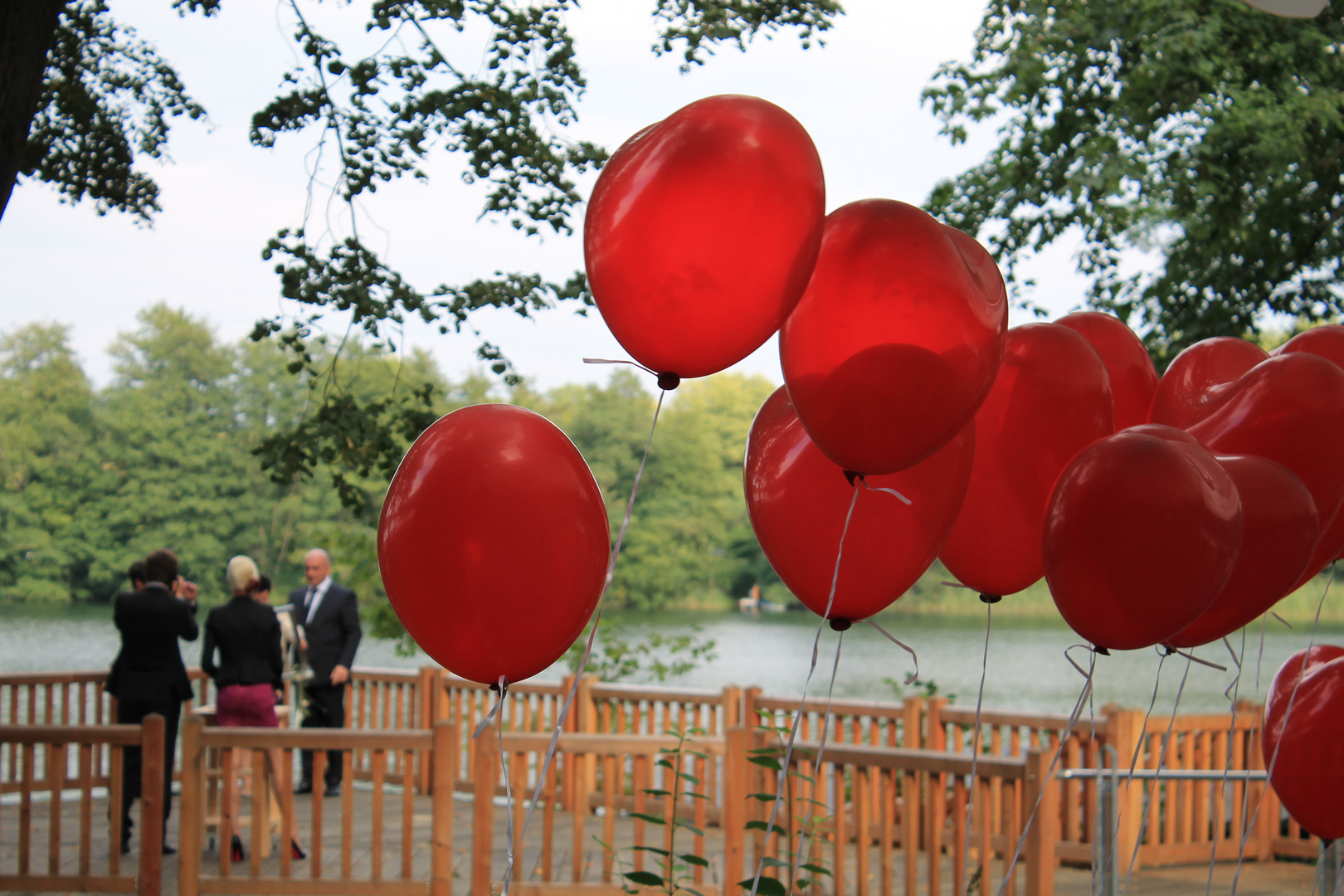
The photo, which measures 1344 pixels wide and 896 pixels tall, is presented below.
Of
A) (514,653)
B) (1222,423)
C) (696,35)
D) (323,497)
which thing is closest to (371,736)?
(514,653)

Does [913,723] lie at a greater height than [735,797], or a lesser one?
lesser

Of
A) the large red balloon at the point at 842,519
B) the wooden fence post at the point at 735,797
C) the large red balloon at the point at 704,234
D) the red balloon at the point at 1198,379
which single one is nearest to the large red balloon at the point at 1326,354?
the red balloon at the point at 1198,379

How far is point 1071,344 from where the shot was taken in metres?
2.60

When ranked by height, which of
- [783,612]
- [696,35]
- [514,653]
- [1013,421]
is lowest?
[783,612]

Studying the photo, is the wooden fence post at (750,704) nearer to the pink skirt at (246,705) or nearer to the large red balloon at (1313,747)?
the pink skirt at (246,705)

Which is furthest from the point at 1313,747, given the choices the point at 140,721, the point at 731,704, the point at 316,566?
the point at 140,721

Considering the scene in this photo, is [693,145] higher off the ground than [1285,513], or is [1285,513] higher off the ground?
[693,145]

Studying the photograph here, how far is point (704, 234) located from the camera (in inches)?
71.5

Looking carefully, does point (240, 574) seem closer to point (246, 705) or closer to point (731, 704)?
point (246, 705)

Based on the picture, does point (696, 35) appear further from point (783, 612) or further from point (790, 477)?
point (783, 612)

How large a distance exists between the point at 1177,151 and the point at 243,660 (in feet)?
23.6

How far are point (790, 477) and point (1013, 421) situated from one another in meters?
0.65

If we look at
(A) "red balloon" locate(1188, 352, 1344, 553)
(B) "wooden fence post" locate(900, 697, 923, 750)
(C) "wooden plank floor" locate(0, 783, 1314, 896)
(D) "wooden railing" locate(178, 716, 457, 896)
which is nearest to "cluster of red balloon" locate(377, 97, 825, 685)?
(A) "red balloon" locate(1188, 352, 1344, 553)

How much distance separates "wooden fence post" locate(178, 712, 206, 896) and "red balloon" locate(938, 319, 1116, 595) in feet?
11.3
